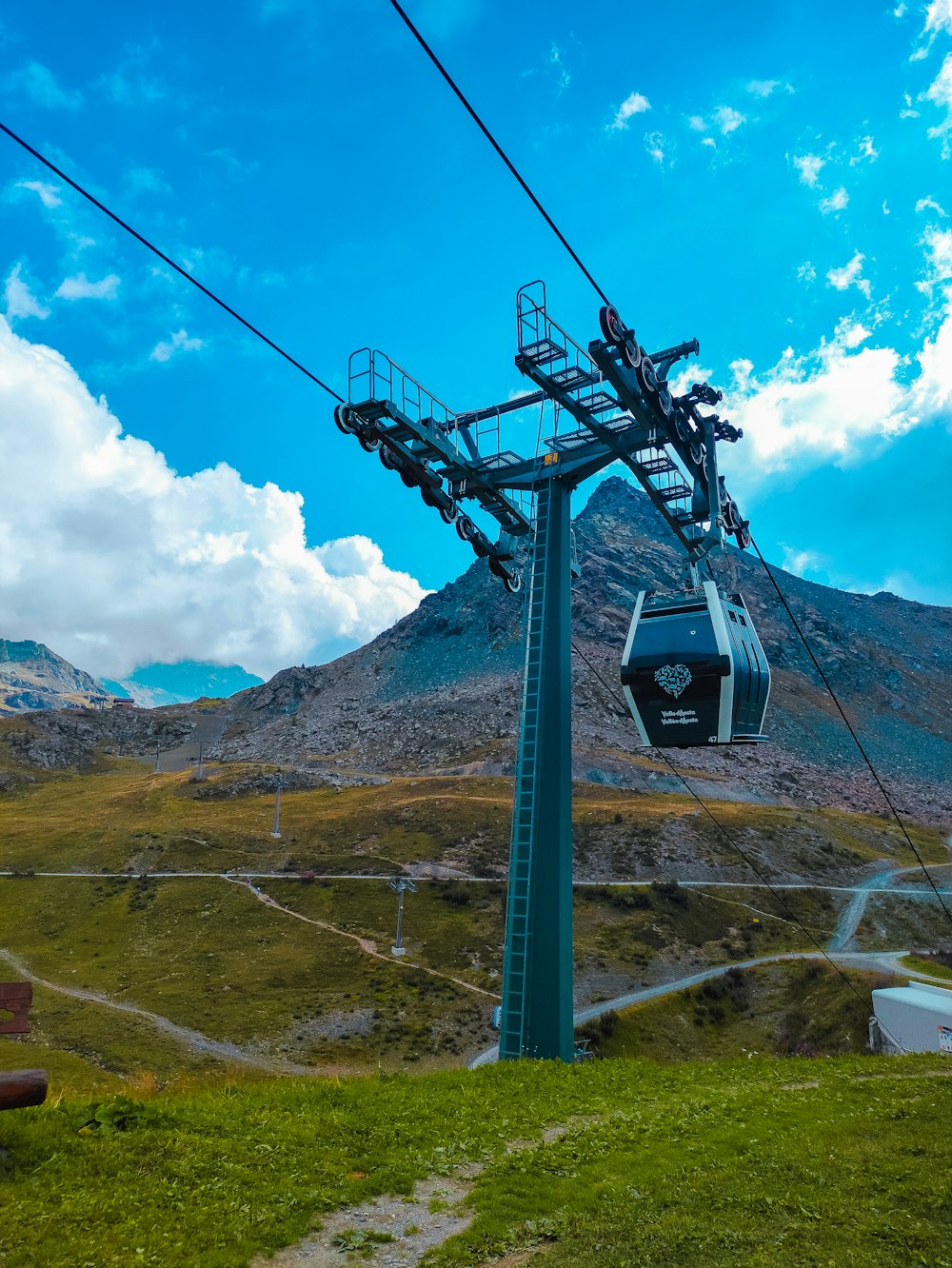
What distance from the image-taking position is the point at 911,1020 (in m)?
34.6

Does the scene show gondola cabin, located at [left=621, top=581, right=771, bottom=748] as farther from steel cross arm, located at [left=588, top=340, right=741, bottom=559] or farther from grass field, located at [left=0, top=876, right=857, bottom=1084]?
grass field, located at [left=0, top=876, right=857, bottom=1084]

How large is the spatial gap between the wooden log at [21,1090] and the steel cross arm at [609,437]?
14.8 metres

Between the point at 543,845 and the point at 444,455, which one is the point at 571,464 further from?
the point at 543,845

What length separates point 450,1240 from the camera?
7324 mm

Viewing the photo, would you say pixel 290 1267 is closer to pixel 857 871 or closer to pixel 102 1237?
pixel 102 1237

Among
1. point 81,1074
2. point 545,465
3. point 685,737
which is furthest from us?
point 81,1074

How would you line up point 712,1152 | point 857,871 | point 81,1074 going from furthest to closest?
point 857,871
point 81,1074
point 712,1152

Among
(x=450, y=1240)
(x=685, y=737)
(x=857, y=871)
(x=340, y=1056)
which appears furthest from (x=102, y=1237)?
(x=857, y=871)

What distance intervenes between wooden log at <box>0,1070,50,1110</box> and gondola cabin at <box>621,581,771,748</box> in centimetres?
1322

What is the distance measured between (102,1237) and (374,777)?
13222 cm

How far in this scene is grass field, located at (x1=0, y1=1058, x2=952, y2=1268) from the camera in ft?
22.2

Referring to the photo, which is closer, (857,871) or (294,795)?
(857,871)

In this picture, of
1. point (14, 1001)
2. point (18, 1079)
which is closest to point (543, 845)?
point (14, 1001)

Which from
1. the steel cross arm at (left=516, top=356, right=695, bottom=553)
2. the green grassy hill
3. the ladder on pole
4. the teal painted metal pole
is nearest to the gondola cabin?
the teal painted metal pole
